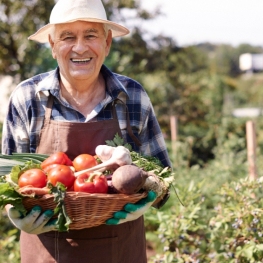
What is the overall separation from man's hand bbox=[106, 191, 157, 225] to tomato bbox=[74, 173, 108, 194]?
104 millimetres

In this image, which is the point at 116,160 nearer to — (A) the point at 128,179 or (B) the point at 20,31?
(A) the point at 128,179

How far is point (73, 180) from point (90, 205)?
0.17 m

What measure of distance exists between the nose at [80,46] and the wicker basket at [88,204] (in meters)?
0.70

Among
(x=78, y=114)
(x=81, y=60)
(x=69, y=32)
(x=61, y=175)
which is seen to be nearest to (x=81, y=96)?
(x=78, y=114)

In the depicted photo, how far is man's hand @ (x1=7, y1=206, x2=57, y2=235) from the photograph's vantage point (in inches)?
68.7

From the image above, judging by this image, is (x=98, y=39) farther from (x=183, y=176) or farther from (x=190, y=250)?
(x=183, y=176)

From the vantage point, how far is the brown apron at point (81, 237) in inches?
80.7

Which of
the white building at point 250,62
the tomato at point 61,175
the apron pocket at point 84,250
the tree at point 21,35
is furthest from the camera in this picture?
the white building at point 250,62

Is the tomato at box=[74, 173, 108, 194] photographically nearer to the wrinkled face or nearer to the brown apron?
the brown apron

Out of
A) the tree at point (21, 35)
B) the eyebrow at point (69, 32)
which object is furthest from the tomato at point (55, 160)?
the tree at point (21, 35)

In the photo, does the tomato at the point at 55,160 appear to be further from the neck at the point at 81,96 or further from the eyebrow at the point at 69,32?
the eyebrow at the point at 69,32

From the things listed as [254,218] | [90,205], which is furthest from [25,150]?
[254,218]

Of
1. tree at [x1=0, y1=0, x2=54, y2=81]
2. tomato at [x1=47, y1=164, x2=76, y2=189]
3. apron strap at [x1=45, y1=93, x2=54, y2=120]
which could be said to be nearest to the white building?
tree at [x1=0, y1=0, x2=54, y2=81]

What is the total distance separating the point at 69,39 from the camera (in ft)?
7.04
